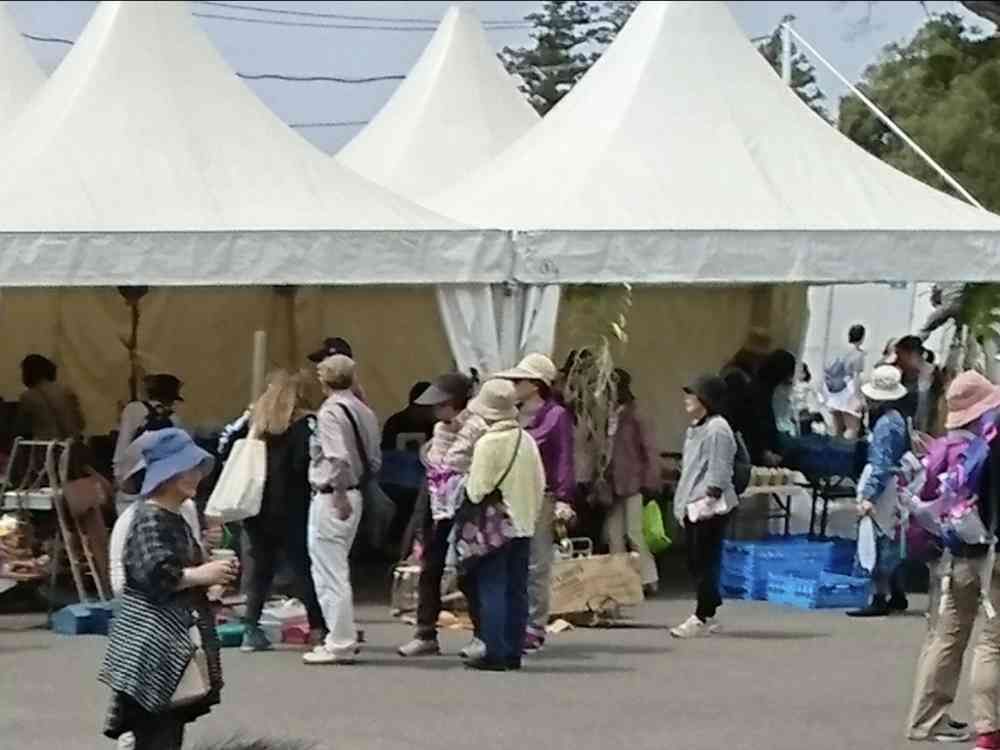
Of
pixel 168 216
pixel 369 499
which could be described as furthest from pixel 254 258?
pixel 369 499

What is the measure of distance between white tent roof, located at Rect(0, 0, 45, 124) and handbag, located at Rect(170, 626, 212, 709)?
1199 cm

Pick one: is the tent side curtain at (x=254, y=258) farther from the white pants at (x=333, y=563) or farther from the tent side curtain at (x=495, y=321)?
the white pants at (x=333, y=563)

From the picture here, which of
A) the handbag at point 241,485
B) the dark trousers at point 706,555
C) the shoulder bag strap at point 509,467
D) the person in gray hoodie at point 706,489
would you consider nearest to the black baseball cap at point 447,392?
the shoulder bag strap at point 509,467

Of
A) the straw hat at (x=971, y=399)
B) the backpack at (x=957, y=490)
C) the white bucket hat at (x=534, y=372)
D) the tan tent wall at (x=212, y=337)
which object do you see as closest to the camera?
the backpack at (x=957, y=490)

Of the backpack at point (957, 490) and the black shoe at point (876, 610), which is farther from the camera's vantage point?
the black shoe at point (876, 610)

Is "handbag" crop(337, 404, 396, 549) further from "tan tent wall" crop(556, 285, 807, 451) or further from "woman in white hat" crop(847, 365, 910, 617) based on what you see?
"tan tent wall" crop(556, 285, 807, 451)

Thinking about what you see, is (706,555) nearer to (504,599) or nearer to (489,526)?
(504,599)

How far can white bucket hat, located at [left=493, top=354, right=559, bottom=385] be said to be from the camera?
37.3ft

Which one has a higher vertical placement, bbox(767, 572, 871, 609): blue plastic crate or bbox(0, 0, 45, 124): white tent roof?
bbox(0, 0, 45, 124): white tent roof

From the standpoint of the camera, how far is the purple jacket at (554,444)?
11.8m

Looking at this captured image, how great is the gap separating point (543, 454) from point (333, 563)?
159 centimetres

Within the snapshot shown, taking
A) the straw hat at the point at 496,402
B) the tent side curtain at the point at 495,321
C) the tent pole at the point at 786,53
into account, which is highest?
the tent pole at the point at 786,53

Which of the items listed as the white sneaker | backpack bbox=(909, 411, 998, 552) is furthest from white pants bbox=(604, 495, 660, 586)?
backpack bbox=(909, 411, 998, 552)

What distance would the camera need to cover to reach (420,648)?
11422 millimetres
